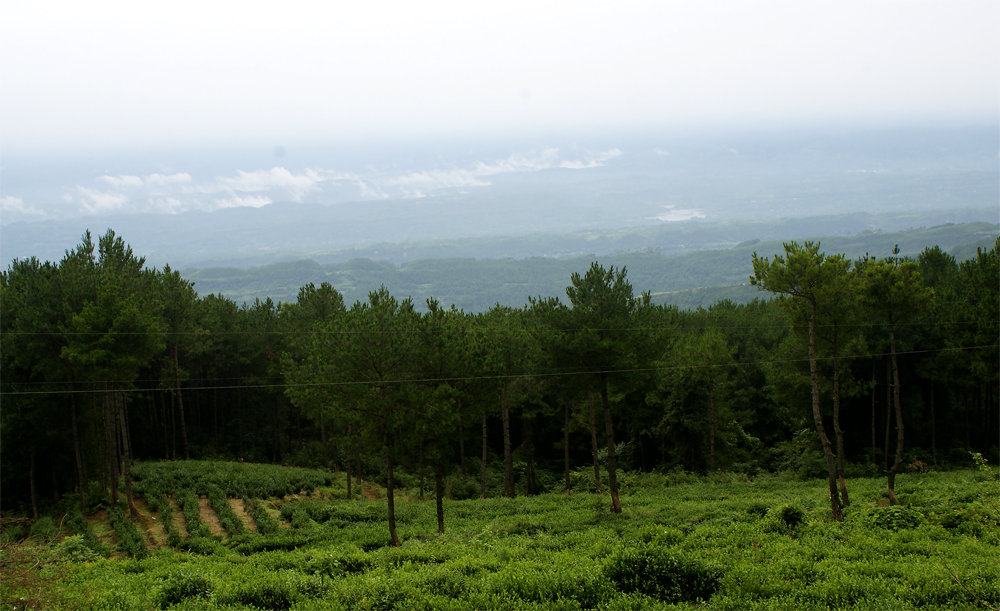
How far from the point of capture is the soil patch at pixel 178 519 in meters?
21.7

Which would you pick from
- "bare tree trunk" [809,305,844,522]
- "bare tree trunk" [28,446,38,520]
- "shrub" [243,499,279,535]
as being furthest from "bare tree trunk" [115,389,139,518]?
"bare tree trunk" [809,305,844,522]

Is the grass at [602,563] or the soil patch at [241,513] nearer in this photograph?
the grass at [602,563]

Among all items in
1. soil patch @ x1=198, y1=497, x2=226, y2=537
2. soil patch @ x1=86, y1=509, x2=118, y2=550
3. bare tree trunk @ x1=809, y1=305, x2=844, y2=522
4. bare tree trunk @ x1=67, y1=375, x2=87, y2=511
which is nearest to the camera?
bare tree trunk @ x1=809, y1=305, x2=844, y2=522

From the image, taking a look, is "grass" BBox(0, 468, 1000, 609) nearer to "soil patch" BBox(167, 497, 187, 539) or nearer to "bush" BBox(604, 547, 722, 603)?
"bush" BBox(604, 547, 722, 603)

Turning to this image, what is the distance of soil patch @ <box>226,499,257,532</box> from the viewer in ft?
74.8

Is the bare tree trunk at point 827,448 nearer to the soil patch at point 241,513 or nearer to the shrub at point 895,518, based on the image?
the shrub at point 895,518

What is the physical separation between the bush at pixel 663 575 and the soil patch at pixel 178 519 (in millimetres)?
15995

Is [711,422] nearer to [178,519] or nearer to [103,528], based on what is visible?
[178,519]

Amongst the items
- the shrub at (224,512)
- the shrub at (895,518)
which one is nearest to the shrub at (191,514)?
the shrub at (224,512)

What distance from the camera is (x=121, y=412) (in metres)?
28.5

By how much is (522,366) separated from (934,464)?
2191 centimetres

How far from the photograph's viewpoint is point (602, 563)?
11.9 metres

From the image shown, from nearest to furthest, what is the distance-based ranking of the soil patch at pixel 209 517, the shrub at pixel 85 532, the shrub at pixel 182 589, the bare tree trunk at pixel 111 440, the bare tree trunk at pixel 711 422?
1. the shrub at pixel 182 589
2. the shrub at pixel 85 532
3. the soil patch at pixel 209 517
4. the bare tree trunk at pixel 111 440
5. the bare tree trunk at pixel 711 422

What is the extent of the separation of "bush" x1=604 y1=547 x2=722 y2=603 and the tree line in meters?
8.25
